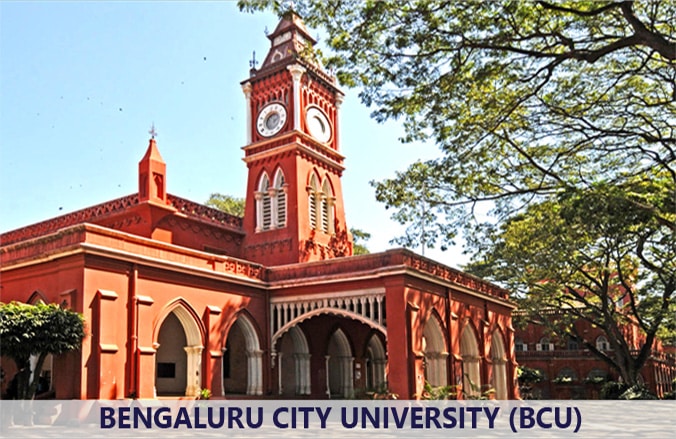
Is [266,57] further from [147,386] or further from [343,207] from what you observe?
[147,386]

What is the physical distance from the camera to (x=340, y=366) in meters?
23.6

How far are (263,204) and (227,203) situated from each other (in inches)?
532

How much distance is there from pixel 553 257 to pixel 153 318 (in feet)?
48.1

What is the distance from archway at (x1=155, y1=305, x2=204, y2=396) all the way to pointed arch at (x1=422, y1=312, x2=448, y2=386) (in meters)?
6.67

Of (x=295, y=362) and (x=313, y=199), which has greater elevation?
(x=313, y=199)

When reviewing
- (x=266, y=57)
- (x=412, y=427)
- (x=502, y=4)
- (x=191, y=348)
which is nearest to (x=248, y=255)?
(x=191, y=348)

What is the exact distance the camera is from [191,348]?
59.3ft

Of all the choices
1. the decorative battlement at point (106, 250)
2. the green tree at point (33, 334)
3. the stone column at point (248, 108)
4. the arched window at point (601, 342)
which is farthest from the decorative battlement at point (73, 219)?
the arched window at point (601, 342)

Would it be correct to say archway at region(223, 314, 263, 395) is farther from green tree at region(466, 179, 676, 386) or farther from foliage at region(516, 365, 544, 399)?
foliage at region(516, 365, 544, 399)

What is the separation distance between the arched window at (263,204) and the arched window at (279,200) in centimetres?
30

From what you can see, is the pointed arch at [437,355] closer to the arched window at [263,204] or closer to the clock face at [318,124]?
the arched window at [263,204]

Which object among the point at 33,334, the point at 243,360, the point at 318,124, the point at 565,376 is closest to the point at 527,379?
the point at 565,376

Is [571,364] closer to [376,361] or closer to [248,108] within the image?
[376,361]

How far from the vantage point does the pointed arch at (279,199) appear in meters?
23.4
